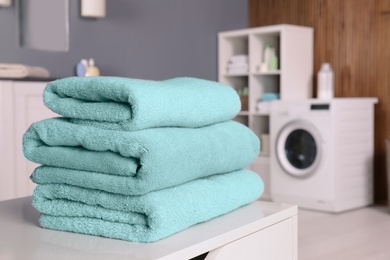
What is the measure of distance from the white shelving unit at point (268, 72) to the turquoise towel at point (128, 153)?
357 cm

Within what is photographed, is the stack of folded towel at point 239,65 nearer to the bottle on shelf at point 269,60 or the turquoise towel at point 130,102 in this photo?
the bottle on shelf at point 269,60

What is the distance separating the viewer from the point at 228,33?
16.3 feet

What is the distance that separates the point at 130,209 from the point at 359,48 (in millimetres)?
3883

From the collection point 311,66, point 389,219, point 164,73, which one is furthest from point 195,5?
point 389,219

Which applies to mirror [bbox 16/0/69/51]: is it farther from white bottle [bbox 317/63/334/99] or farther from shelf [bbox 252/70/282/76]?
white bottle [bbox 317/63/334/99]

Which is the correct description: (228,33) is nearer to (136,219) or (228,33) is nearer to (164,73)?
(164,73)

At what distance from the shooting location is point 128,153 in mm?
857

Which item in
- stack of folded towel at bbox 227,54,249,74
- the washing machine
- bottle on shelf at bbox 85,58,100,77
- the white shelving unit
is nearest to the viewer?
the washing machine

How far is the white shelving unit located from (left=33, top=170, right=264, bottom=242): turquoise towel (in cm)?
358

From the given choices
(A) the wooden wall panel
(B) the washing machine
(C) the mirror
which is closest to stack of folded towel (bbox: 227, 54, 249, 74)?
(A) the wooden wall panel

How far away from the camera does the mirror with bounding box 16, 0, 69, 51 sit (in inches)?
150

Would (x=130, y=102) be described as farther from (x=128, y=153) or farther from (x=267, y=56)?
(x=267, y=56)

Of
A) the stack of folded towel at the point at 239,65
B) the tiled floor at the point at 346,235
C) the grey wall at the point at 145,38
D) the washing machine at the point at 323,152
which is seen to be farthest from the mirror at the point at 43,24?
the tiled floor at the point at 346,235

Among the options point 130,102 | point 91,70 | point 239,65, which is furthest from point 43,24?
point 130,102
